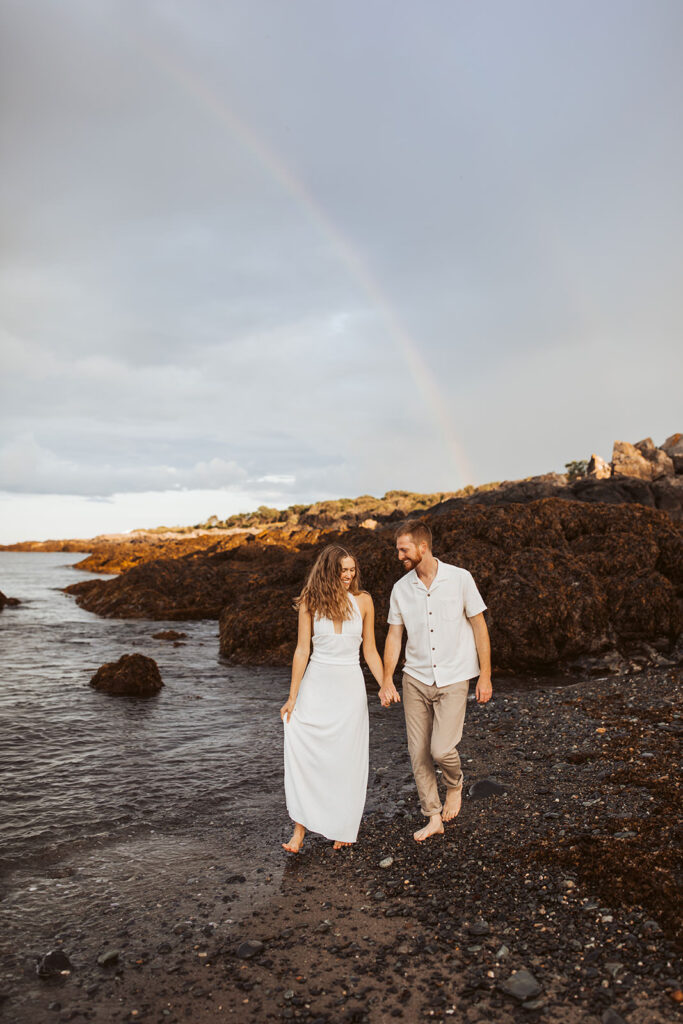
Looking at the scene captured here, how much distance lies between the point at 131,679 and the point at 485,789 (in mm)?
10095

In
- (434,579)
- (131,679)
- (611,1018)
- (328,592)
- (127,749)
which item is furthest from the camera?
(131,679)

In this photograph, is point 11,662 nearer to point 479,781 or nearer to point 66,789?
point 66,789

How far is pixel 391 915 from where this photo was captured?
16.4 ft

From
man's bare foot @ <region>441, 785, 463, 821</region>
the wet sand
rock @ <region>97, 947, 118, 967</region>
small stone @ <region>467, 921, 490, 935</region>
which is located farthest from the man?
rock @ <region>97, 947, 118, 967</region>

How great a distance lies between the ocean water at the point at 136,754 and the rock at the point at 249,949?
2.61 meters

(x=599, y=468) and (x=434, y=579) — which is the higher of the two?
(x=599, y=468)

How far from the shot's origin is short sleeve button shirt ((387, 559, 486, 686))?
630 cm

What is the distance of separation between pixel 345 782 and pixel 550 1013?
2784 millimetres

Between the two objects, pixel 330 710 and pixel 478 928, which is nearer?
pixel 478 928

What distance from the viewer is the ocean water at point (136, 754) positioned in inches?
300

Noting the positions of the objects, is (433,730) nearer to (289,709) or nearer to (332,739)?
(332,739)

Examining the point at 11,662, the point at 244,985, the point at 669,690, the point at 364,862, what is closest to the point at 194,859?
the point at 364,862

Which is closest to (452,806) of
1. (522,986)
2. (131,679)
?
(522,986)

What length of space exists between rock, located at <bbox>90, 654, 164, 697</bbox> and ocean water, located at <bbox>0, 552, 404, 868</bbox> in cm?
27
